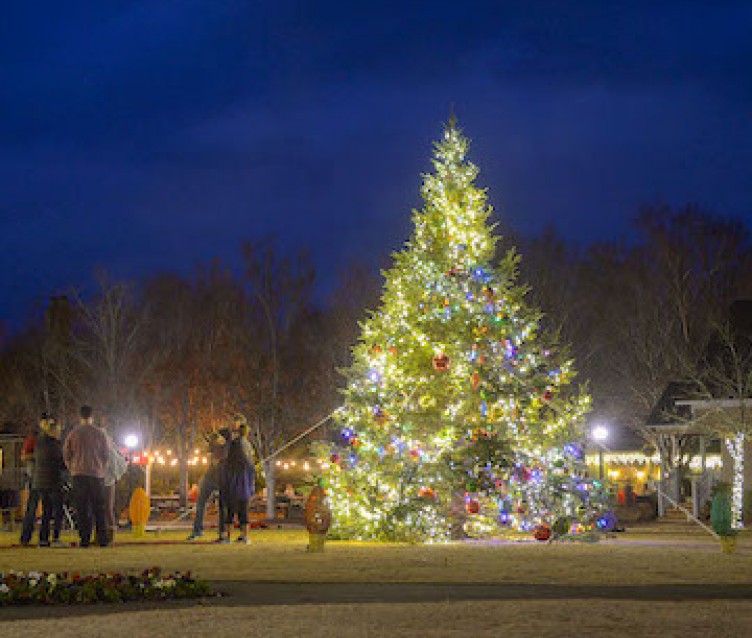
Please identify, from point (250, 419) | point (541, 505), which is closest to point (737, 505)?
point (541, 505)

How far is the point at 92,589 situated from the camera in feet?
41.0

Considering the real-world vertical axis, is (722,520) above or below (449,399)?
below

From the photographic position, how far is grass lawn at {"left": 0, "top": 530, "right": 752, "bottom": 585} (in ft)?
47.9

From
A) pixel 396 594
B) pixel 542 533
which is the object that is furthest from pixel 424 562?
pixel 542 533

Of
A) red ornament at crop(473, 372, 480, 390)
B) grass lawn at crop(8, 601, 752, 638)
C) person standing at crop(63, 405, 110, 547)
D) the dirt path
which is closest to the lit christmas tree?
red ornament at crop(473, 372, 480, 390)

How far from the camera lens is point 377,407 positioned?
2202 cm

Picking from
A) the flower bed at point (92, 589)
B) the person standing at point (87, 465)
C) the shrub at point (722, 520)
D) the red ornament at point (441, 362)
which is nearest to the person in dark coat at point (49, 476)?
the person standing at point (87, 465)

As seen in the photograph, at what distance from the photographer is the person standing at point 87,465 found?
20047 millimetres

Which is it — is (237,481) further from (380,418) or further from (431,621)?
(431,621)

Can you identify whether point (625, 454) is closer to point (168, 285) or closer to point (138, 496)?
point (168, 285)

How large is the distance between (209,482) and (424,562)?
24.0ft

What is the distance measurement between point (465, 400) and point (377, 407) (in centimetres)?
148

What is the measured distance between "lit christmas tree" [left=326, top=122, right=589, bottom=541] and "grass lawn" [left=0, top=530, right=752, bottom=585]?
3.67ft

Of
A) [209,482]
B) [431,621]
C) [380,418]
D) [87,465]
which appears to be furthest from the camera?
[209,482]
